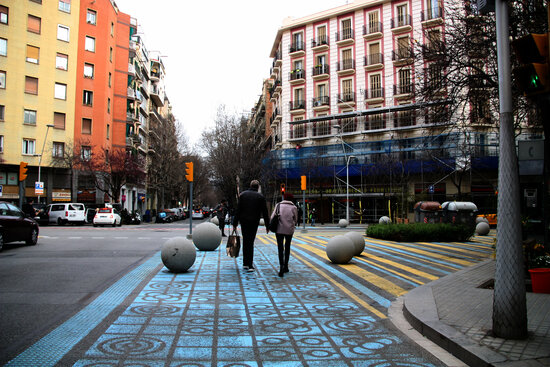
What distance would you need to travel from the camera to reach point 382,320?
5754mm

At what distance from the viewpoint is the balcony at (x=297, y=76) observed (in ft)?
167

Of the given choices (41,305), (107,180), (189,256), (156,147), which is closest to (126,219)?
(107,180)

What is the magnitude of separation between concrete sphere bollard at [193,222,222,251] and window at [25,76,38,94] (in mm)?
36522

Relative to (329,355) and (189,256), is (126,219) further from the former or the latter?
(329,355)

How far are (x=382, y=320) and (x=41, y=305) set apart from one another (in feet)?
15.1

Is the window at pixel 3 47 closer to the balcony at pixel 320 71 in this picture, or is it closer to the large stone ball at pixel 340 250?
the balcony at pixel 320 71

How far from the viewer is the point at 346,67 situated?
4812cm

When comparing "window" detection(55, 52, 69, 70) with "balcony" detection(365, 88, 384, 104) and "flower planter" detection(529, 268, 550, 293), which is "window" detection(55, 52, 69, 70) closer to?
"balcony" detection(365, 88, 384, 104)

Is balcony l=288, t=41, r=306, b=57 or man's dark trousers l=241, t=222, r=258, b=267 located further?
balcony l=288, t=41, r=306, b=57

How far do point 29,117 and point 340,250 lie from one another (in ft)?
134

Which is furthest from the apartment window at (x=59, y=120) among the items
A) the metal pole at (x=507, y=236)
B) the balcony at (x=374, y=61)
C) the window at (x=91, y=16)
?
the metal pole at (x=507, y=236)

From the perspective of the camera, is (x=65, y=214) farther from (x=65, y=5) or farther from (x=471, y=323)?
(x=471, y=323)

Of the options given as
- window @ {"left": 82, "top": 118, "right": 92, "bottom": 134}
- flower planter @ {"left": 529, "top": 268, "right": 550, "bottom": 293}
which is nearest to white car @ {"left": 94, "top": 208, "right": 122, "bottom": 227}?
window @ {"left": 82, "top": 118, "right": 92, "bottom": 134}

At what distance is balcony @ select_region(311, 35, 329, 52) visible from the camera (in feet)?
162
